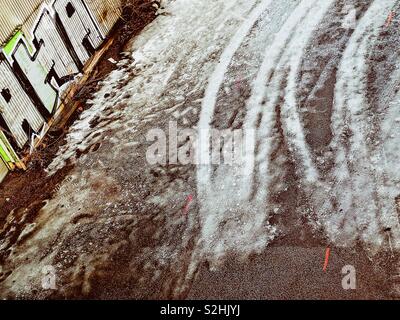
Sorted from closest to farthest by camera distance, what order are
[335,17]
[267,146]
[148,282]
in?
[148,282], [267,146], [335,17]

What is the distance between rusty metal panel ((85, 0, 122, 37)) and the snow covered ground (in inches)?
47.2

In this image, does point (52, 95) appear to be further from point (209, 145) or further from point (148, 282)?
point (148, 282)

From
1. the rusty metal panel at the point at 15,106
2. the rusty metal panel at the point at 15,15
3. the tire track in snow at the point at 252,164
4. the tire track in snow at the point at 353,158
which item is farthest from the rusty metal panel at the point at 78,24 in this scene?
the tire track in snow at the point at 353,158

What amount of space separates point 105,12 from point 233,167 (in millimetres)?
5712

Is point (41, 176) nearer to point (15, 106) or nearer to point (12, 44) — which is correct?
Answer: point (15, 106)

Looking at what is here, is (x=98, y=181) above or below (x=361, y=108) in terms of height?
above

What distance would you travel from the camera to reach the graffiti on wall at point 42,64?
7.00 m

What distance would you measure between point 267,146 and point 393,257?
2484 millimetres

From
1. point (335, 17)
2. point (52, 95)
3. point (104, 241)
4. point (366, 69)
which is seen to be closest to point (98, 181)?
point (104, 241)

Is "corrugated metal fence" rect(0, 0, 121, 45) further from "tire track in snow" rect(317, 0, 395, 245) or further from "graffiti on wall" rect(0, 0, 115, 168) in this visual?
"tire track in snow" rect(317, 0, 395, 245)

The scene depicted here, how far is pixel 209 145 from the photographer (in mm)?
6785

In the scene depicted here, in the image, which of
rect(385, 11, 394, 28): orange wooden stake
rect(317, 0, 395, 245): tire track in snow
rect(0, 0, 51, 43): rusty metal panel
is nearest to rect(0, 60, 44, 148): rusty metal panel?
rect(0, 0, 51, 43): rusty metal panel

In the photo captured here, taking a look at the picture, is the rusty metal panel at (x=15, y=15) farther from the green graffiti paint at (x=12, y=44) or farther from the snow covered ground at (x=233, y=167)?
the snow covered ground at (x=233, y=167)

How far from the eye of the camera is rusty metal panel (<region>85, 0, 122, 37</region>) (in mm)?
9359
